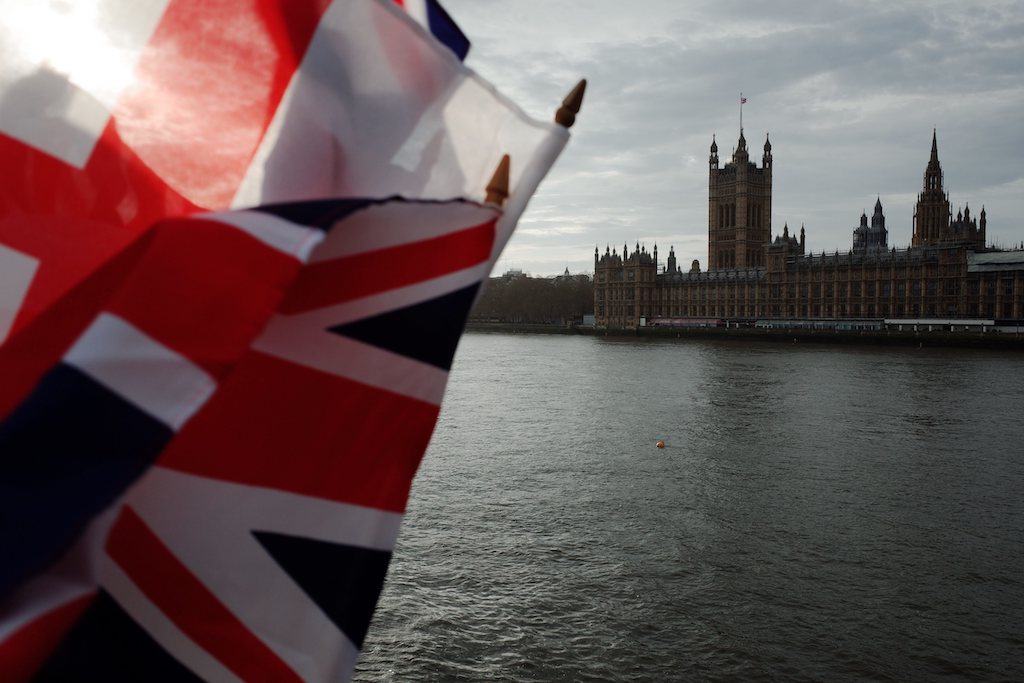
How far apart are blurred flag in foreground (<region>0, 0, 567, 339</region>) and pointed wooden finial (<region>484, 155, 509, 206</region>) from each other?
4 centimetres

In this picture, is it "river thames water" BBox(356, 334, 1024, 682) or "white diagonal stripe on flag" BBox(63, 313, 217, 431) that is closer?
"white diagonal stripe on flag" BBox(63, 313, 217, 431)

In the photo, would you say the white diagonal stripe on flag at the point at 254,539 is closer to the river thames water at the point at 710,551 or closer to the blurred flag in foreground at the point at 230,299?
the blurred flag in foreground at the point at 230,299

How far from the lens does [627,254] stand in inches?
3885

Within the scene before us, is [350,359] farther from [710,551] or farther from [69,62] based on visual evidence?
[710,551]

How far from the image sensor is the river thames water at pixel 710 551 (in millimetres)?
8430

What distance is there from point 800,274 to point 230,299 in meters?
88.0

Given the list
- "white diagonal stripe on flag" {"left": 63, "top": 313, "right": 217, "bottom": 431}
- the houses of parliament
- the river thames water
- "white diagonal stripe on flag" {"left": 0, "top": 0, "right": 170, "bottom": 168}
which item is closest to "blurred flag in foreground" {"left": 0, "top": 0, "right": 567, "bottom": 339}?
"white diagonal stripe on flag" {"left": 0, "top": 0, "right": 170, "bottom": 168}

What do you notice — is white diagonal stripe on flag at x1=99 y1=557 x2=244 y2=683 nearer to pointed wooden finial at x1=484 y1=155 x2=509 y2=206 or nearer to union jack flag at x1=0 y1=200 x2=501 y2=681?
union jack flag at x1=0 y1=200 x2=501 y2=681

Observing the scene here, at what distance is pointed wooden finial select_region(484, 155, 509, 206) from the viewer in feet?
4.92

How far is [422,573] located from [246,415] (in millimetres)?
9495

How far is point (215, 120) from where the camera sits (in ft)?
5.00

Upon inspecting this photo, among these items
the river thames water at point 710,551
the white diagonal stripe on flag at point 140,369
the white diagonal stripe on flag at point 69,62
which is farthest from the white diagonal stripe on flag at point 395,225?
the river thames water at point 710,551

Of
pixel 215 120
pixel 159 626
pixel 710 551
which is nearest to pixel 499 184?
pixel 215 120

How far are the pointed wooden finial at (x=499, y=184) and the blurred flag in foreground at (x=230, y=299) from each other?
3 centimetres
